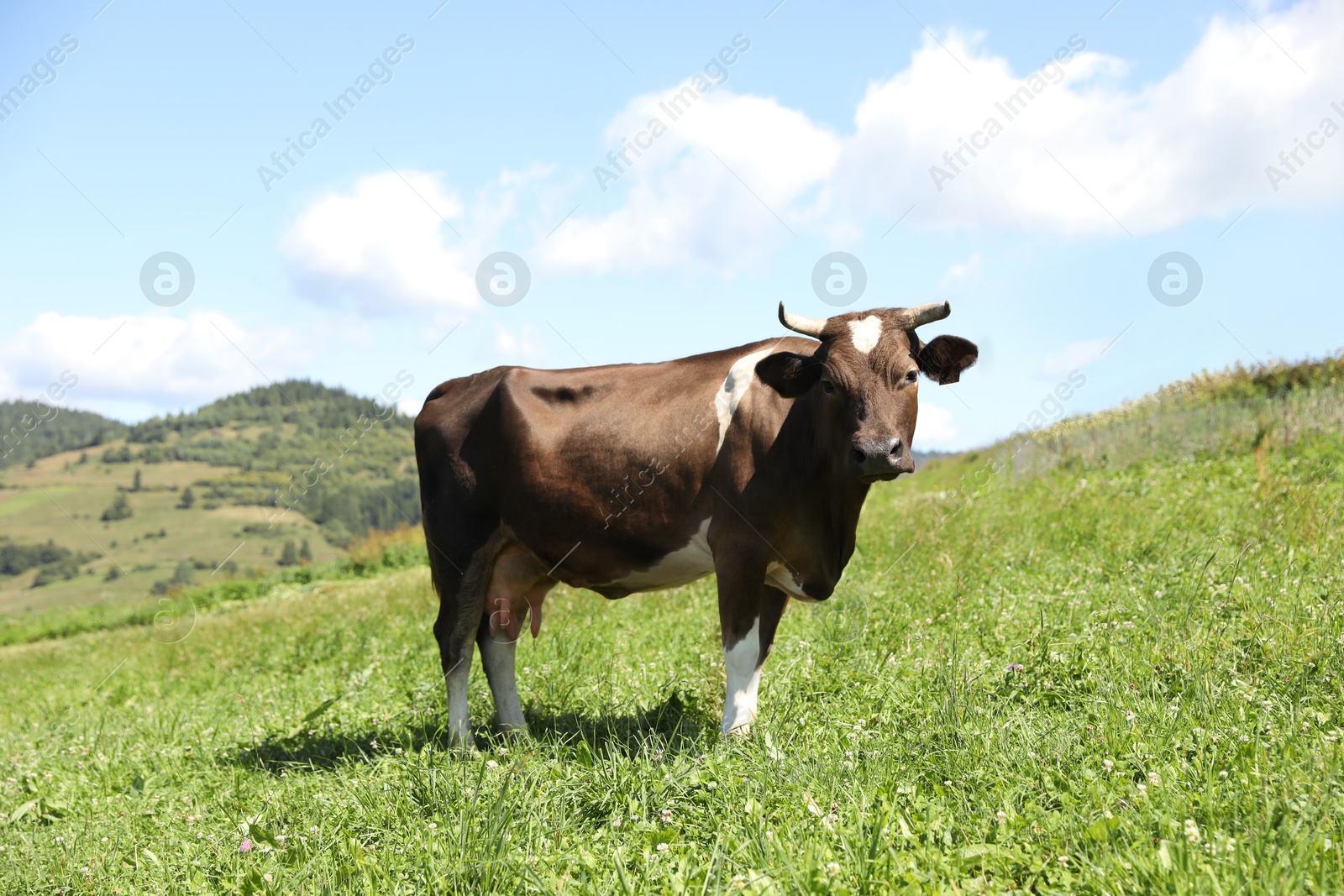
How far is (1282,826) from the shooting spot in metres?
2.85

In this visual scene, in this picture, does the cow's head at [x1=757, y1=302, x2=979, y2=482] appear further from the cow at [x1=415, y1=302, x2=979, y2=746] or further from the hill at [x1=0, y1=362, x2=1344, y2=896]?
the hill at [x1=0, y1=362, x2=1344, y2=896]

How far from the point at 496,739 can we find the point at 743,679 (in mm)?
1961

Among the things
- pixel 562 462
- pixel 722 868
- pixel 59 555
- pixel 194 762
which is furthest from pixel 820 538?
pixel 59 555

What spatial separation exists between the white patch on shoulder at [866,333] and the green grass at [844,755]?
1722 millimetres

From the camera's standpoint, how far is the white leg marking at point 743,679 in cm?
493

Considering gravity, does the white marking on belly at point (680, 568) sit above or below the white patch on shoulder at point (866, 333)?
below

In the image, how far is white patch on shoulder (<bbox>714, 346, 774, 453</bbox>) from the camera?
17.6 ft

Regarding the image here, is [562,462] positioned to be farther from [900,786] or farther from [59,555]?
[59,555]

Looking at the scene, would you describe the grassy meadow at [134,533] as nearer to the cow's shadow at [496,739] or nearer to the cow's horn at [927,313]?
the cow's shadow at [496,739]

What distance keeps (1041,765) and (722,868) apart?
4.74 ft

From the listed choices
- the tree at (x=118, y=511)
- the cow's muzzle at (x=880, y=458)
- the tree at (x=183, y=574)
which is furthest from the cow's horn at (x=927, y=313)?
the tree at (x=118, y=511)

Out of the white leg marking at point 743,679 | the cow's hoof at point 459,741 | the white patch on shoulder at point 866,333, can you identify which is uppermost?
the white patch on shoulder at point 866,333

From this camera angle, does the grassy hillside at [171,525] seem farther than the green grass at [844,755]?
Yes

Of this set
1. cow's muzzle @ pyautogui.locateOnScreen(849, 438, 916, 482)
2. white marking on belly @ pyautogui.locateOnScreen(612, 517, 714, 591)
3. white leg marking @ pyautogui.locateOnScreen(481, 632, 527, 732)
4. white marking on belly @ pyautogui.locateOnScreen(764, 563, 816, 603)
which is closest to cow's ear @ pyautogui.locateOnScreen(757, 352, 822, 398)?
cow's muzzle @ pyautogui.locateOnScreen(849, 438, 916, 482)
